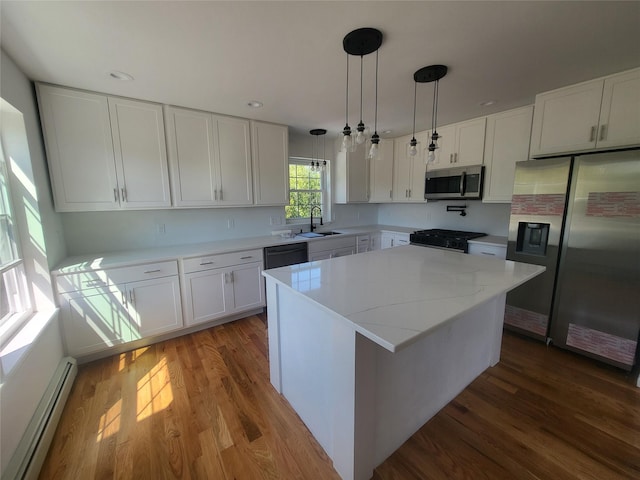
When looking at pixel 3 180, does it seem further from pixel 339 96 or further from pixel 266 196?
pixel 339 96

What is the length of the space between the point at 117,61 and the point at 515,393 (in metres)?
3.65

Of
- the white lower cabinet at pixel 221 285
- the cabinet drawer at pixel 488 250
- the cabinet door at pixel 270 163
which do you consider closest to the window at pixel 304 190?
the cabinet door at pixel 270 163

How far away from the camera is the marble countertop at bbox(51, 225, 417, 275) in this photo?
2171 mm

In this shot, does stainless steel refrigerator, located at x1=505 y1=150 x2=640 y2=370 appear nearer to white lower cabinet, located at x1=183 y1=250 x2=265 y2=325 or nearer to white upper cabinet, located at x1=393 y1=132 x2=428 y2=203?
white upper cabinet, located at x1=393 y1=132 x2=428 y2=203

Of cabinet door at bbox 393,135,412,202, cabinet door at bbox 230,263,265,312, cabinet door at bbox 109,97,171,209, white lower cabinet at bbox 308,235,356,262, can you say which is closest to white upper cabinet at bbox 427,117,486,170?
cabinet door at bbox 393,135,412,202

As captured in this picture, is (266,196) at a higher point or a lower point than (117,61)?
lower

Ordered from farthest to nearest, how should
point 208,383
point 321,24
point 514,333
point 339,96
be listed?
1. point 514,333
2. point 339,96
3. point 208,383
4. point 321,24

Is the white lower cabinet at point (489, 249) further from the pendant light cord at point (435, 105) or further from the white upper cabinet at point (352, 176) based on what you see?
the white upper cabinet at point (352, 176)

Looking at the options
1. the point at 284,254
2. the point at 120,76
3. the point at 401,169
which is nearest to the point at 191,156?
the point at 120,76

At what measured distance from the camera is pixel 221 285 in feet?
9.23

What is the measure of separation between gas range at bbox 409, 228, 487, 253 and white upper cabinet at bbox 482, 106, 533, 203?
522 millimetres

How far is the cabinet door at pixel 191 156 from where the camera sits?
2639 millimetres

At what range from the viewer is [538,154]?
2.45 metres

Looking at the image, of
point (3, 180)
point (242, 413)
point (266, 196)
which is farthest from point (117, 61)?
point (242, 413)
